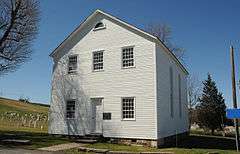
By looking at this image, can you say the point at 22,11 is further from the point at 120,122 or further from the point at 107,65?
the point at 120,122

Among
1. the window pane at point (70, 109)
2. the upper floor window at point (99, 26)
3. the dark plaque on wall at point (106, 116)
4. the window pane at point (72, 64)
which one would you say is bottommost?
the dark plaque on wall at point (106, 116)

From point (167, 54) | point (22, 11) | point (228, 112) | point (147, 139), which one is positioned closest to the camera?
point (228, 112)

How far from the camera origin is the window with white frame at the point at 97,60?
23.7m

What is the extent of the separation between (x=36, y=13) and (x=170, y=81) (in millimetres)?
13982

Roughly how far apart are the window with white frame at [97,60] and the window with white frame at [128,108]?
11.3ft

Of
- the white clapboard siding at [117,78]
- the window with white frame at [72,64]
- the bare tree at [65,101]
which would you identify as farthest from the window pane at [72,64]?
the white clapboard siding at [117,78]

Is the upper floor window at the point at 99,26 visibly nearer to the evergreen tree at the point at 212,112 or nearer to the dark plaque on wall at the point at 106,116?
the dark plaque on wall at the point at 106,116

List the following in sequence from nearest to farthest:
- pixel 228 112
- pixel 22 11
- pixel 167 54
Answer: pixel 228 112, pixel 167 54, pixel 22 11

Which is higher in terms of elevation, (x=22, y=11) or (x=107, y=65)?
(x=22, y=11)

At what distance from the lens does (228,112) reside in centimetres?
1669

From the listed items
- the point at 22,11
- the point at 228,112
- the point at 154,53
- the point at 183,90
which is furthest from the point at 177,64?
the point at 22,11

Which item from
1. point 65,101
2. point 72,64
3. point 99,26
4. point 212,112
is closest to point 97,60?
point 72,64

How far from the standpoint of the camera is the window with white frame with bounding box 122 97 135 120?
21.5 meters

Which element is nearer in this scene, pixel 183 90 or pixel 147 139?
pixel 147 139
